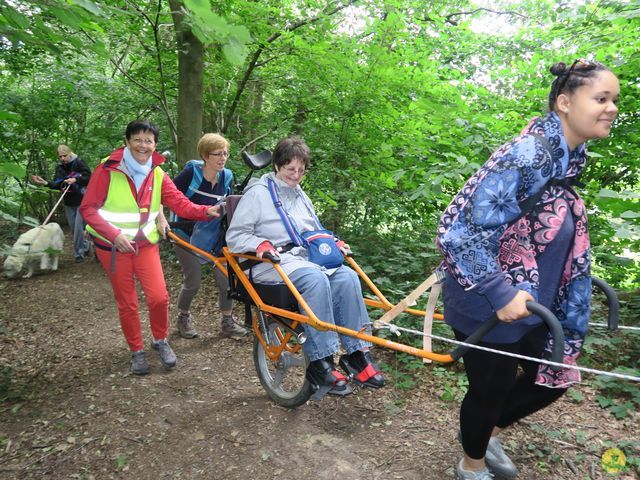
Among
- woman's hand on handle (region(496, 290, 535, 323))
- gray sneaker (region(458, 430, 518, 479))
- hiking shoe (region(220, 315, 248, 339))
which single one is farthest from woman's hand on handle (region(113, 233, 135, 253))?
woman's hand on handle (region(496, 290, 535, 323))

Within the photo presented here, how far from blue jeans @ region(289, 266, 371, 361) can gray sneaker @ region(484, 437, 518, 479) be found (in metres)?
0.93

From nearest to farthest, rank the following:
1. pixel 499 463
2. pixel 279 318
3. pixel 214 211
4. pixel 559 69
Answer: pixel 559 69, pixel 499 463, pixel 279 318, pixel 214 211

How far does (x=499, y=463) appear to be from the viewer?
2541 millimetres

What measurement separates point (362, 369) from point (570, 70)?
189 cm

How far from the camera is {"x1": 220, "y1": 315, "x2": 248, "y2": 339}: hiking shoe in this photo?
4.78 metres

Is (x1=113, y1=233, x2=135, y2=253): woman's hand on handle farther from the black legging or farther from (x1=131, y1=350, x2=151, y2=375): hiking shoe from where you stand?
the black legging

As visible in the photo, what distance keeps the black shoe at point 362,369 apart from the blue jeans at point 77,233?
6.93 meters

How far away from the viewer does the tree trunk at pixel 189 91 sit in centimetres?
655

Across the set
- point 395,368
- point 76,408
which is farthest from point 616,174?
point 76,408

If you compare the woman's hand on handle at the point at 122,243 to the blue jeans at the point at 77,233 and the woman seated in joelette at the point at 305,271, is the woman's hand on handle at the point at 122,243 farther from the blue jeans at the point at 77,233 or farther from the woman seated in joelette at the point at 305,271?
the blue jeans at the point at 77,233

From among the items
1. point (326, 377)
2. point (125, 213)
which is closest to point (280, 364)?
point (326, 377)

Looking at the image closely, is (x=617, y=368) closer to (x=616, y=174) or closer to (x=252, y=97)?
(x=616, y=174)

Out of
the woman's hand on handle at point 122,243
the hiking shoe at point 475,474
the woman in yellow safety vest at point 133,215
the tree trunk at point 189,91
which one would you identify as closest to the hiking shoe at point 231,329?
the woman in yellow safety vest at point 133,215

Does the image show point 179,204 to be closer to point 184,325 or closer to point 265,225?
point 265,225
